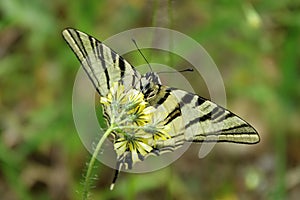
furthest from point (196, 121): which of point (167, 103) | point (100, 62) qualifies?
point (100, 62)

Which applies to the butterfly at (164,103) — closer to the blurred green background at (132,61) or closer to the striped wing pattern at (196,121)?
the striped wing pattern at (196,121)

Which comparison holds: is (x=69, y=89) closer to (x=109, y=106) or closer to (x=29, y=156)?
(x=29, y=156)

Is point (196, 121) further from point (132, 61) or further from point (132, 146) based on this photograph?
point (132, 61)

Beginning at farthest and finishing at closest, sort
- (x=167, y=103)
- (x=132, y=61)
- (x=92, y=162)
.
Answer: (x=132, y=61), (x=167, y=103), (x=92, y=162)

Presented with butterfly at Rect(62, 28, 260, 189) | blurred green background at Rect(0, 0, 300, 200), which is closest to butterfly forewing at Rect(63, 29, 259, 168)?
butterfly at Rect(62, 28, 260, 189)

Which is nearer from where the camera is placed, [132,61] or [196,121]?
[196,121]

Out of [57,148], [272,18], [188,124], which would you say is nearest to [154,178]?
[57,148]
